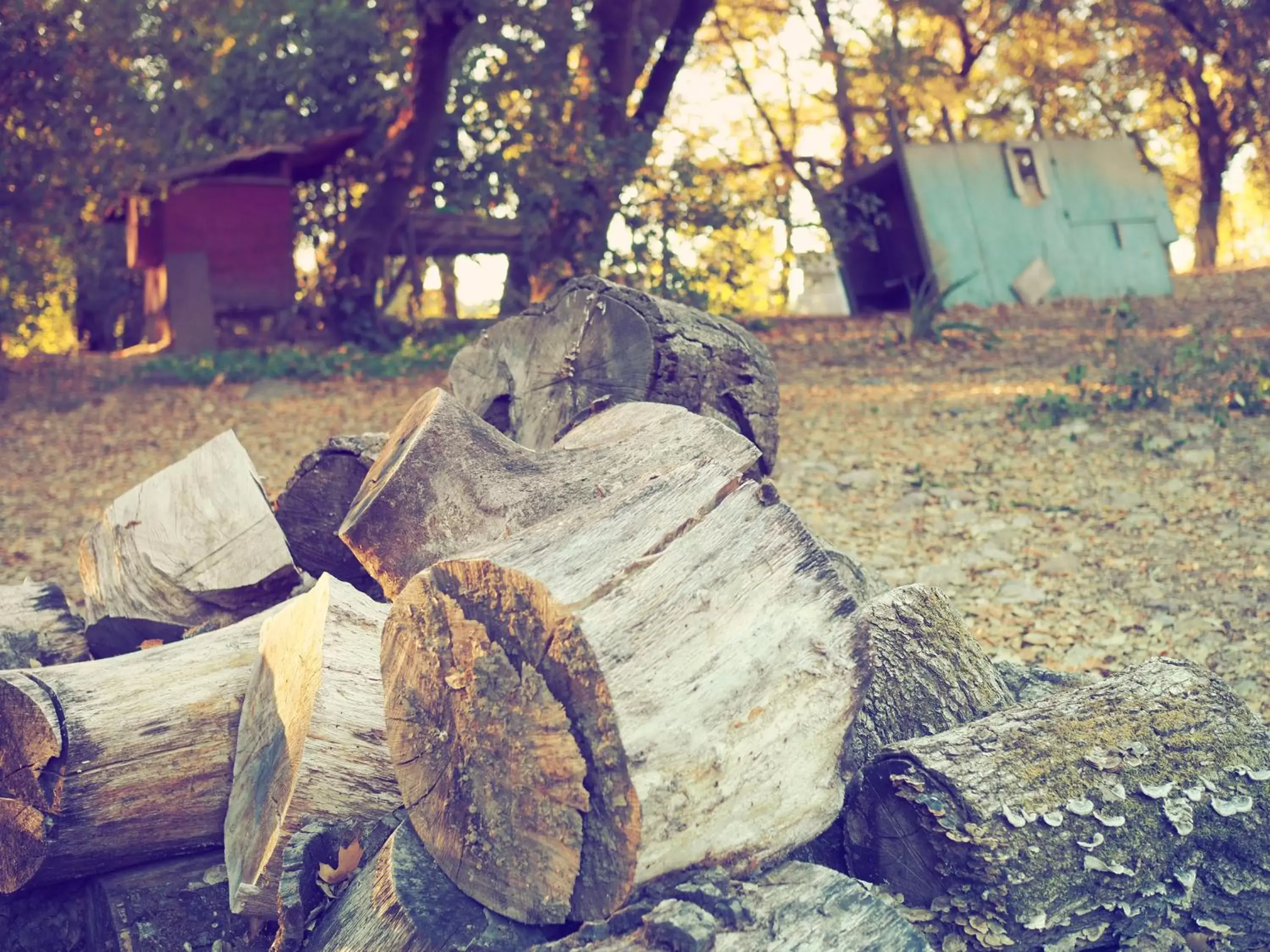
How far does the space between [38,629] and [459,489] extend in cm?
157

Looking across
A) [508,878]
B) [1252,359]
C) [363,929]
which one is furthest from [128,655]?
[1252,359]

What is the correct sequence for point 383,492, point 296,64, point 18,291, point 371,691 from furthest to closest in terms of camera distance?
point 296,64 → point 18,291 → point 383,492 → point 371,691

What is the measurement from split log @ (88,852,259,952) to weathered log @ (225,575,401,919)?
0.09m

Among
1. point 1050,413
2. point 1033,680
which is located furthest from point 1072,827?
point 1050,413

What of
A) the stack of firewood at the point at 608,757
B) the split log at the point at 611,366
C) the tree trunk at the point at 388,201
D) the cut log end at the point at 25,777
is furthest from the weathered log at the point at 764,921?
the tree trunk at the point at 388,201

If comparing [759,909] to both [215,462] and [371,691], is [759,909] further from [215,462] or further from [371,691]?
[215,462]

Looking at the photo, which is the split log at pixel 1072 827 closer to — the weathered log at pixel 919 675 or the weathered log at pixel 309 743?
the weathered log at pixel 919 675

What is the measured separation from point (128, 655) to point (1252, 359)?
7.35 meters

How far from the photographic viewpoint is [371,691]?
8.23 feet

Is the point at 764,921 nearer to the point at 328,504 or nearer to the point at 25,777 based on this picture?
the point at 25,777

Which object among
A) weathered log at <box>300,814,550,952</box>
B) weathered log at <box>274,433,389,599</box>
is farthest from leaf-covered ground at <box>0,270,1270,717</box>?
weathered log at <box>300,814,550,952</box>

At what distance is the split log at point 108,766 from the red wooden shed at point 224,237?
1065cm

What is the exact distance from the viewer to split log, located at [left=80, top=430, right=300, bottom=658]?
11.1 ft

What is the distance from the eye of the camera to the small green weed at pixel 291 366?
1067cm
